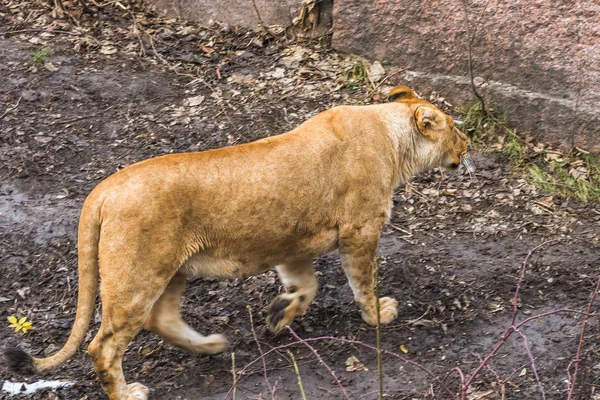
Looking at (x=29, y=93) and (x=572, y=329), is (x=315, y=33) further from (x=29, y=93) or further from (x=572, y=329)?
(x=572, y=329)

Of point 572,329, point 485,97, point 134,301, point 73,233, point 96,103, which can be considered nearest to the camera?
point 134,301

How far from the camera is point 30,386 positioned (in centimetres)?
591

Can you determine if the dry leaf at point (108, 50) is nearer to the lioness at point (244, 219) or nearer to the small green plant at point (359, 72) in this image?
the small green plant at point (359, 72)

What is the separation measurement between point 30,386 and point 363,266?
7.73ft

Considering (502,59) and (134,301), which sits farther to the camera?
(502,59)

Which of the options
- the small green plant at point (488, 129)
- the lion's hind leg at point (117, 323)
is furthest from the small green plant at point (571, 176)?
the lion's hind leg at point (117, 323)

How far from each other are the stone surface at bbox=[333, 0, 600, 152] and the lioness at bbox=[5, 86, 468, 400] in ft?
6.06

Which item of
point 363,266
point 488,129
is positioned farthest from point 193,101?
point 363,266

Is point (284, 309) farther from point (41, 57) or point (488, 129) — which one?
point (41, 57)

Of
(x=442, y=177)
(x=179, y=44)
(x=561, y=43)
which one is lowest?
(x=442, y=177)

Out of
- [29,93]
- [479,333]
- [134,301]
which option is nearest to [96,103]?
[29,93]

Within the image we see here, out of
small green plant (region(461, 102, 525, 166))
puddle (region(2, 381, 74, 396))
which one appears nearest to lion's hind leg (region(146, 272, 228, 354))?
puddle (region(2, 381, 74, 396))

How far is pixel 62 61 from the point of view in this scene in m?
9.37

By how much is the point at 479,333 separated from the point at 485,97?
295 centimetres
